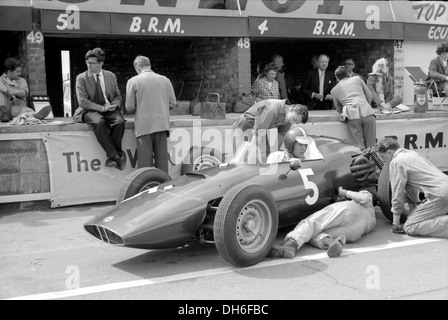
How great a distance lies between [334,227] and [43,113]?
17.3ft

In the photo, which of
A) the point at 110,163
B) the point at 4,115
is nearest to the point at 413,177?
the point at 110,163

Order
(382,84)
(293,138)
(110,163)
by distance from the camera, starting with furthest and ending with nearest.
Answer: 1. (382,84)
2. (110,163)
3. (293,138)

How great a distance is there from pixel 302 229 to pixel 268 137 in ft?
6.35

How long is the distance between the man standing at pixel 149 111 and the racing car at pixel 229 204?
162 cm

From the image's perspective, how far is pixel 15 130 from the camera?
8.35 m

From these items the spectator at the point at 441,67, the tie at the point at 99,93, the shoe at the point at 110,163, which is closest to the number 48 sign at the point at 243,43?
the spectator at the point at 441,67

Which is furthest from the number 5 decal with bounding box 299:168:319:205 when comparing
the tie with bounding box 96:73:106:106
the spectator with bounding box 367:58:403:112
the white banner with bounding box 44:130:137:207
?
the spectator with bounding box 367:58:403:112

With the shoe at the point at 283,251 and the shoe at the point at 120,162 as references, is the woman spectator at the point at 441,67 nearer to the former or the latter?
the shoe at the point at 120,162

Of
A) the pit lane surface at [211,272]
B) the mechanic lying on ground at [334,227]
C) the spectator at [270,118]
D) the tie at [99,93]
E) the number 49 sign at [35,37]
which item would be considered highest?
the number 49 sign at [35,37]

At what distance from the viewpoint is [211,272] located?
5.45 metres

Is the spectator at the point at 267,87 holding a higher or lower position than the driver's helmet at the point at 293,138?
higher

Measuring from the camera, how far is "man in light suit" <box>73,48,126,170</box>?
8539mm

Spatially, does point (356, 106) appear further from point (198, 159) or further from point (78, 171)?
point (78, 171)

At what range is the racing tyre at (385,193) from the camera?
7.09 metres
